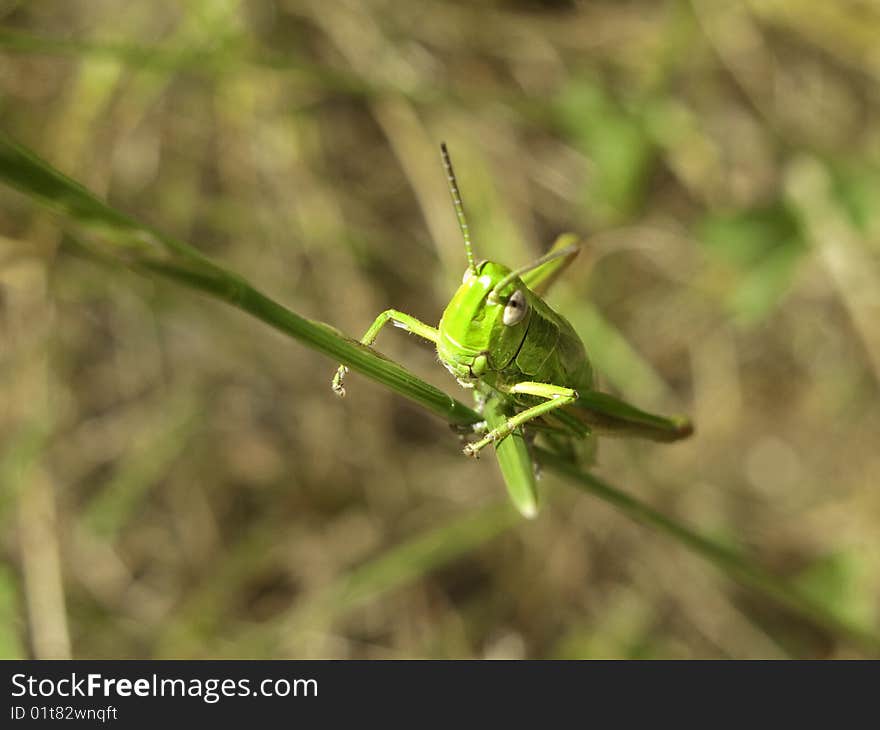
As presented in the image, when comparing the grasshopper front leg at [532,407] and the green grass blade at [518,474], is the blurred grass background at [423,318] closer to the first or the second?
the grasshopper front leg at [532,407]

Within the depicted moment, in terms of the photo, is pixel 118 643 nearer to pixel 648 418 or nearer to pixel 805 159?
pixel 648 418

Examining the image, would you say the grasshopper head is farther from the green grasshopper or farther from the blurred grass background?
the blurred grass background

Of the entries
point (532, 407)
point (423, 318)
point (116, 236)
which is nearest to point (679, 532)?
point (532, 407)

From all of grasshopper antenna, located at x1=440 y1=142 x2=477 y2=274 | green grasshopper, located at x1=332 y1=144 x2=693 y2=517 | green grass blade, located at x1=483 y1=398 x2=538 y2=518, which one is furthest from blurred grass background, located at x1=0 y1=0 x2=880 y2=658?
green grass blade, located at x1=483 y1=398 x2=538 y2=518

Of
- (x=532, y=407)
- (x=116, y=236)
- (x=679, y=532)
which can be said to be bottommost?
(x=116, y=236)

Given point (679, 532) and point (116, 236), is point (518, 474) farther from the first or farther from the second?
point (679, 532)

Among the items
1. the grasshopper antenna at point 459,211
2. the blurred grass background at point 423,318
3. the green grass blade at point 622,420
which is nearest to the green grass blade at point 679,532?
the green grass blade at point 622,420

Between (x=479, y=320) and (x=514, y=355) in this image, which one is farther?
(x=514, y=355)

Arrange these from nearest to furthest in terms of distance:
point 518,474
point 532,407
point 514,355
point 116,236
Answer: point 116,236 → point 518,474 → point 532,407 → point 514,355
